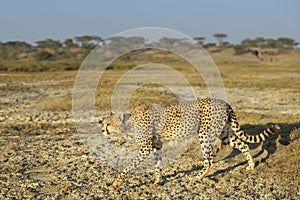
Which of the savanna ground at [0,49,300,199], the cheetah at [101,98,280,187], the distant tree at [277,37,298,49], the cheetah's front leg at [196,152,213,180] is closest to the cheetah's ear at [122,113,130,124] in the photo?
the cheetah at [101,98,280,187]

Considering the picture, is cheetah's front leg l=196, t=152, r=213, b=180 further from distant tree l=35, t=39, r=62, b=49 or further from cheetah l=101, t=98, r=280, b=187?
distant tree l=35, t=39, r=62, b=49

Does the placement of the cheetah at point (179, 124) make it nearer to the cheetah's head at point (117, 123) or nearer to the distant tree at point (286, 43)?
the cheetah's head at point (117, 123)

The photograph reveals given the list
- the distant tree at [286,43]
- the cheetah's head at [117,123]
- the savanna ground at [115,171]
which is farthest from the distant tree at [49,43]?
the cheetah's head at [117,123]

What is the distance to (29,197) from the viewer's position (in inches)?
286

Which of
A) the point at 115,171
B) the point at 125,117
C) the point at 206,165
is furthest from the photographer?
the point at 115,171

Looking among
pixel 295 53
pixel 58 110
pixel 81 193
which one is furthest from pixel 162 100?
pixel 295 53

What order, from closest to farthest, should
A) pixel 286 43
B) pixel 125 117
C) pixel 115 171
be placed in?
pixel 125 117
pixel 115 171
pixel 286 43

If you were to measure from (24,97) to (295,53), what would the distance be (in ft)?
242

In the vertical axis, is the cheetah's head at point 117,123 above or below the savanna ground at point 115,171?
above

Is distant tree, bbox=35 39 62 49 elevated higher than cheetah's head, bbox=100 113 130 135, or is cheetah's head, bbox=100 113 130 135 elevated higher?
distant tree, bbox=35 39 62 49

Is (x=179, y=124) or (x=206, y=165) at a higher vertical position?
(x=179, y=124)

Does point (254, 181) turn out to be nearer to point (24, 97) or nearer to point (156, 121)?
point (156, 121)

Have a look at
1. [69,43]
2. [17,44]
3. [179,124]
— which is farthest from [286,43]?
[179,124]

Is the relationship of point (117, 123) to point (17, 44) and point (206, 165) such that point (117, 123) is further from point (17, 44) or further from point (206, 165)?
point (17, 44)
